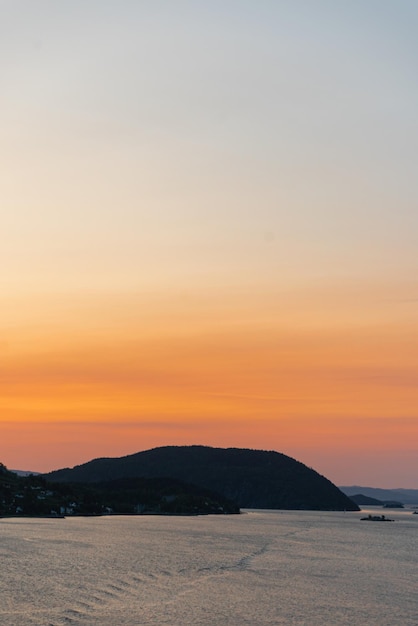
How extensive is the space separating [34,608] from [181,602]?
1700cm

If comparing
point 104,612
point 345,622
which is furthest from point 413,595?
point 104,612

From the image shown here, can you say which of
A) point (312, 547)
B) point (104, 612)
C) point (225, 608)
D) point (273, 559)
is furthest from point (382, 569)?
point (104, 612)

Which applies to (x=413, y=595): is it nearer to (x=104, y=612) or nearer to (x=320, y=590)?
(x=320, y=590)

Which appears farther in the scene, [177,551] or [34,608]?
[177,551]

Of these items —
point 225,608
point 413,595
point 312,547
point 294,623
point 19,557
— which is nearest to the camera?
point 294,623

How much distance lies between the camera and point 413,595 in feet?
357

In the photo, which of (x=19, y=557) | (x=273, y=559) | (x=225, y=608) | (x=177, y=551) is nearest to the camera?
(x=225, y=608)

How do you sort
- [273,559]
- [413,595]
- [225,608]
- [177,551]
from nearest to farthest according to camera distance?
1. [225,608]
2. [413,595]
3. [273,559]
4. [177,551]

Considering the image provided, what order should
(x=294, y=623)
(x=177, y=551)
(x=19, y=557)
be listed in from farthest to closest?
(x=177, y=551) → (x=19, y=557) → (x=294, y=623)

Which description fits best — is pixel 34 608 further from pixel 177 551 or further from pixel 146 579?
pixel 177 551

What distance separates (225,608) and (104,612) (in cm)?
1413

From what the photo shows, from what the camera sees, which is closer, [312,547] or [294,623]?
[294,623]

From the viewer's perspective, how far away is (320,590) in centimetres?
10925

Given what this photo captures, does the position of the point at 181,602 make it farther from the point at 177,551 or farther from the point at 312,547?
the point at 312,547
